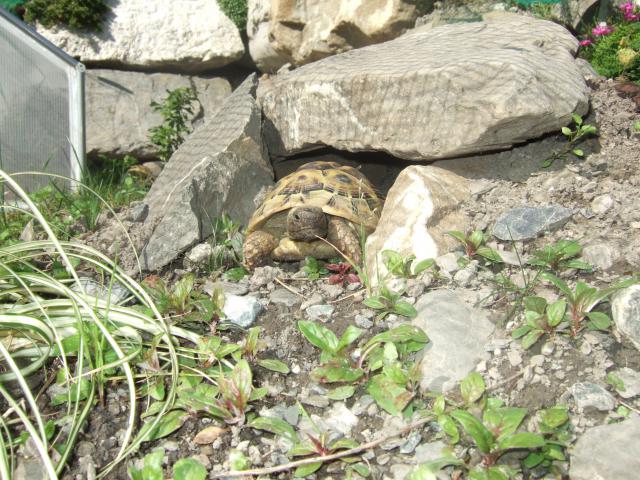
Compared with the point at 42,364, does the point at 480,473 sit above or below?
below

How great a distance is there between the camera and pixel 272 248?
13.0 ft

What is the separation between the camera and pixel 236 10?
6.61m

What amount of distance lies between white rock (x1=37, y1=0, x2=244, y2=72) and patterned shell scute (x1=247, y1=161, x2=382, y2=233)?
307 centimetres

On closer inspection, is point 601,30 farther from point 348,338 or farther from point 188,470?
point 188,470

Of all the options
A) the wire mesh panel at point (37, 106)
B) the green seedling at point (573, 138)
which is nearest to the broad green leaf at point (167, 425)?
the green seedling at point (573, 138)

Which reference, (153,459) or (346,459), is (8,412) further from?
(346,459)

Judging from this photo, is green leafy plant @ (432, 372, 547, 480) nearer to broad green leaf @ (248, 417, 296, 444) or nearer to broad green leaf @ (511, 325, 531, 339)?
broad green leaf @ (511, 325, 531, 339)

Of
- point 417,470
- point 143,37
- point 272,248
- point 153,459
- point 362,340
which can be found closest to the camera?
point 417,470

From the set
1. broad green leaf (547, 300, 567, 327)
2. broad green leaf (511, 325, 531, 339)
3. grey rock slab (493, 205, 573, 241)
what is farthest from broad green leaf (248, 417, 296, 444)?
grey rock slab (493, 205, 573, 241)

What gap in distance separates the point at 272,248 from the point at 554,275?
6.19 ft

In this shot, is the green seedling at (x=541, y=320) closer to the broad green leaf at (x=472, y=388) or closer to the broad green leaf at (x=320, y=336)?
the broad green leaf at (x=472, y=388)

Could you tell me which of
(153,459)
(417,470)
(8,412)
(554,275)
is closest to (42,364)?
(8,412)

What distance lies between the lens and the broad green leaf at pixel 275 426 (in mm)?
2209

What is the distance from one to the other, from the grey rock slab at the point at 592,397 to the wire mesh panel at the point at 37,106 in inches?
160
